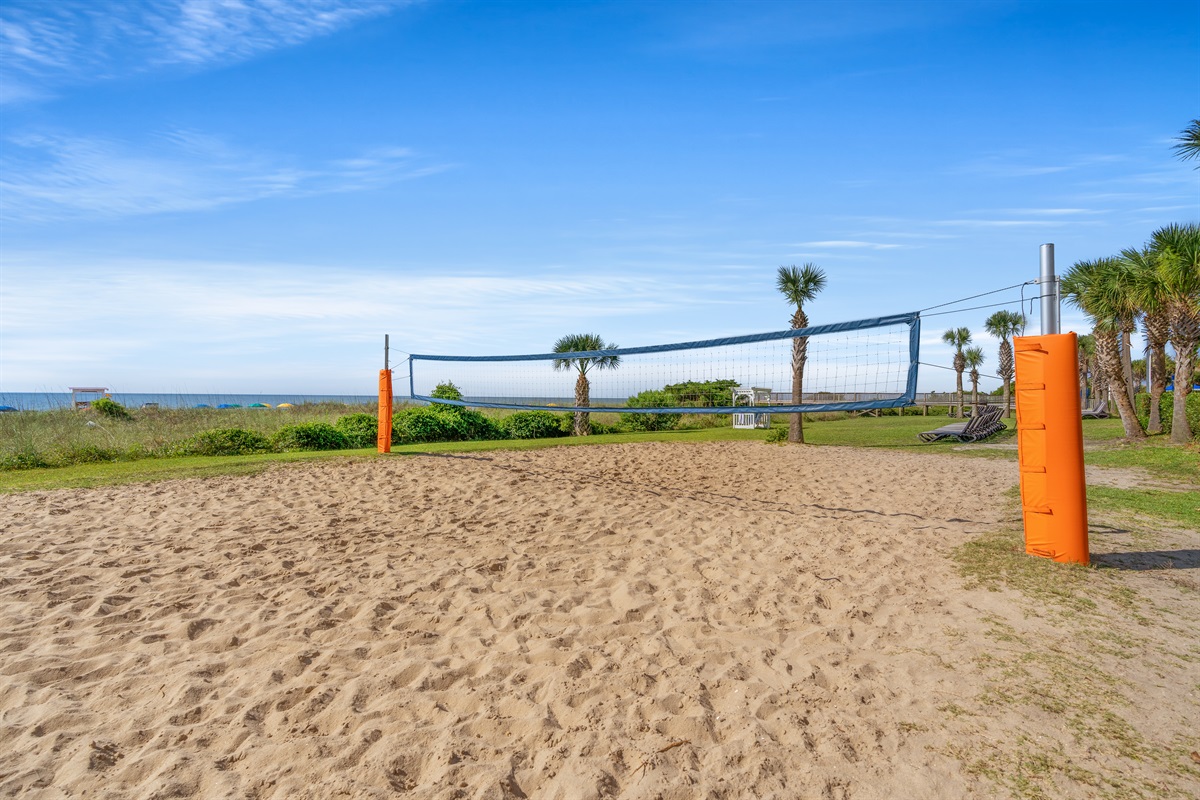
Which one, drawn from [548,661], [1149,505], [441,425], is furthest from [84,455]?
[1149,505]

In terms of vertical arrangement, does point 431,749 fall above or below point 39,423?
below

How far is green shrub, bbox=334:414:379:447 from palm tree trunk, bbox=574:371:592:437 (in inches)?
245

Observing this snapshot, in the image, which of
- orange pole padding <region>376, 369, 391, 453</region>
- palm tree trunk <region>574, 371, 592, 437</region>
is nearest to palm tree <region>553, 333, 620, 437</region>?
palm tree trunk <region>574, 371, 592, 437</region>

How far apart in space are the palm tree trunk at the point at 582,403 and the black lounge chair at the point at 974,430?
9.02m

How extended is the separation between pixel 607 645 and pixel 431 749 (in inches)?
47.0

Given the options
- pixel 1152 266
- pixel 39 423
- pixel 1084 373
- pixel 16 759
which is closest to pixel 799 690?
pixel 16 759

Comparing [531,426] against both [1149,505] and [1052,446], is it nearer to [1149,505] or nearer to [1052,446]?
[1149,505]

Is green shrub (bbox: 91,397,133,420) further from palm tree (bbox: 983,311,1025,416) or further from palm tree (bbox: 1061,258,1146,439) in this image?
palm tree (bbox: 983,311,1025,416)

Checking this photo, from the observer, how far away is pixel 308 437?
13555mm

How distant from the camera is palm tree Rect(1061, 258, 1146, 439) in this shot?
1570cm

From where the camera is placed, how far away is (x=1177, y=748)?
9.07 feet

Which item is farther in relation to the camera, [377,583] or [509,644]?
[377,583]

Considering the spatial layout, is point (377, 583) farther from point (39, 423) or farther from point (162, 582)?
point (39, 423)

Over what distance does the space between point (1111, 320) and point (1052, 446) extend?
51.7ft
